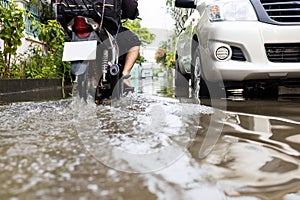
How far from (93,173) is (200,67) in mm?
3231

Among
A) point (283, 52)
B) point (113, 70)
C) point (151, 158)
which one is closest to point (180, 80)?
point (283, 52)

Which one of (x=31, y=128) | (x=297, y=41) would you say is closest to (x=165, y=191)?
(x=31, y=128)

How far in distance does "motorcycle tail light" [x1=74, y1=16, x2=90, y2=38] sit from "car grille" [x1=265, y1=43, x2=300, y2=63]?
1.83 metres

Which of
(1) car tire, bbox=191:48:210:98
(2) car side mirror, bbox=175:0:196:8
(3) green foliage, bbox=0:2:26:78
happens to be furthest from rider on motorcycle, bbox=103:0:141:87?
(3) green foliage, bbox=0:2:26:78

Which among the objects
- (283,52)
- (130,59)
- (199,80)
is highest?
(283,52)

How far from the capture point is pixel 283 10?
12.5 feet

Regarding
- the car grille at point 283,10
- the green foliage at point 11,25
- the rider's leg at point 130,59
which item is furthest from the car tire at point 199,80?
the green foliage at point 11,25

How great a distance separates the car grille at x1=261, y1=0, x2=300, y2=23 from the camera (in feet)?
12.5

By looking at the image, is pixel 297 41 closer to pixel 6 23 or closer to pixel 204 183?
pixel 204 183

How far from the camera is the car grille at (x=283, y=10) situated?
3.81 meters

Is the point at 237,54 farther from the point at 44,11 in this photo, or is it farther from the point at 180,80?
the point at 44,11

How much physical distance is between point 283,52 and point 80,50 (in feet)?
6.81

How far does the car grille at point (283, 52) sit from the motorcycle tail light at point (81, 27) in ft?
6.00

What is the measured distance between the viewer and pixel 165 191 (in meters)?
1.16
